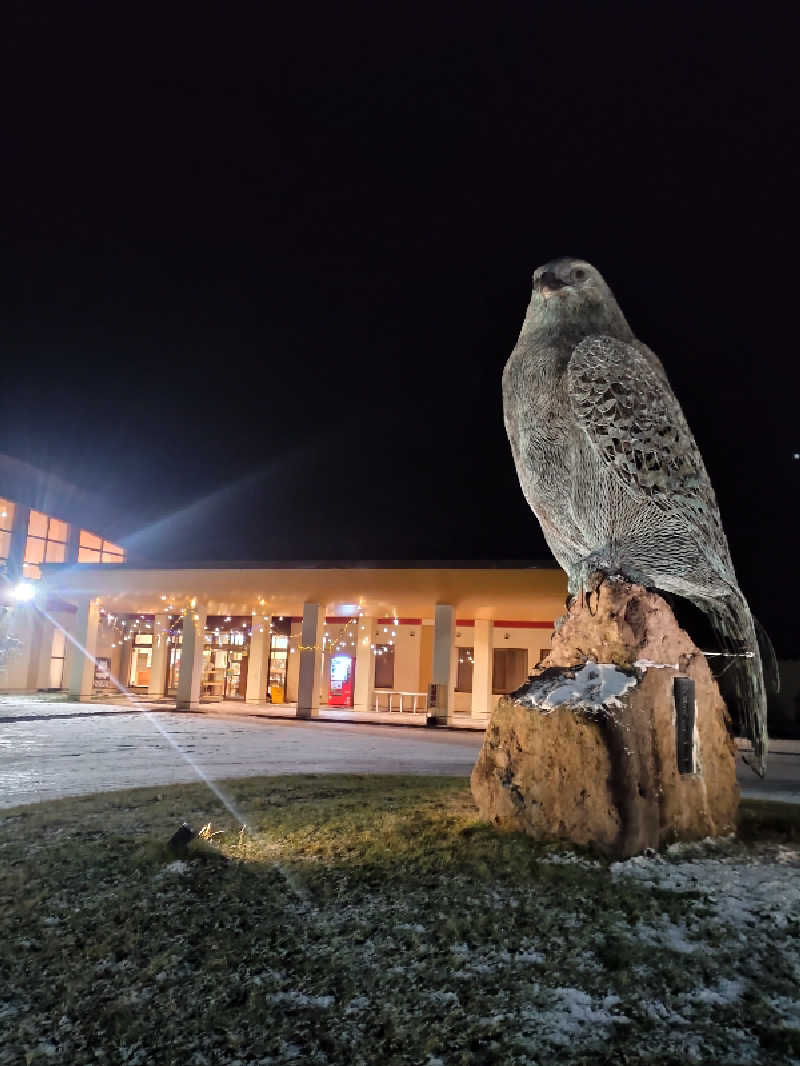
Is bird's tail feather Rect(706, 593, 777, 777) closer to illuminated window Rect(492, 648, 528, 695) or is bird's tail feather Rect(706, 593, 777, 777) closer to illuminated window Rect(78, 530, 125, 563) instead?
illuminated window Rect(492, 648, 528, 695)

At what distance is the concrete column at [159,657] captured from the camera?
22.0 metres

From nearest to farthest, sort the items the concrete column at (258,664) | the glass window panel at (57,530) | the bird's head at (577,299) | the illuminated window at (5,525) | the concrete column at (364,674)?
the bird's head at (577,299), the concrete column at (364,674), the concrete column at (258,664), the illuminated window at (5,525), the glass window panel at (57,530)

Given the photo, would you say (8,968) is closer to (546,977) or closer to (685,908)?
(546,977)

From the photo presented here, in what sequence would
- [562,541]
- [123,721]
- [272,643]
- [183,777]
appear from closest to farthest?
[562,541], [183,777], [123,721], [272,643]

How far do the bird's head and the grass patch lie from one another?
3.71m

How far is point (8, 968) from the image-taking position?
9.63 feet

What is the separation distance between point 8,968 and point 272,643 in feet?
68.0

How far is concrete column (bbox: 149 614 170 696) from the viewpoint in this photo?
22.0 m

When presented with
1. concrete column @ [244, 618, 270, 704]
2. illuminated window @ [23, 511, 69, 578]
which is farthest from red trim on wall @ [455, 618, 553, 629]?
illuminated window @ [23, 511, 69, 578]

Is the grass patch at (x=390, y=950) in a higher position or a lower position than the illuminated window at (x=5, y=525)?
lower

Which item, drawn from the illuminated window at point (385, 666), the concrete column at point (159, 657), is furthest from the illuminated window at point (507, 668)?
the concrete column at point (159, 657)

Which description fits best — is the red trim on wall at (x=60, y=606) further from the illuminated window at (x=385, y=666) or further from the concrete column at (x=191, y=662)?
the illuminated window at (x=385, y=666)

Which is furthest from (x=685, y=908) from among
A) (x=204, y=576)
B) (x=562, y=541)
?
(x=204, y=576)

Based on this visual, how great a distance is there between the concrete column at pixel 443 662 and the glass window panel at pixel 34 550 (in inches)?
573
